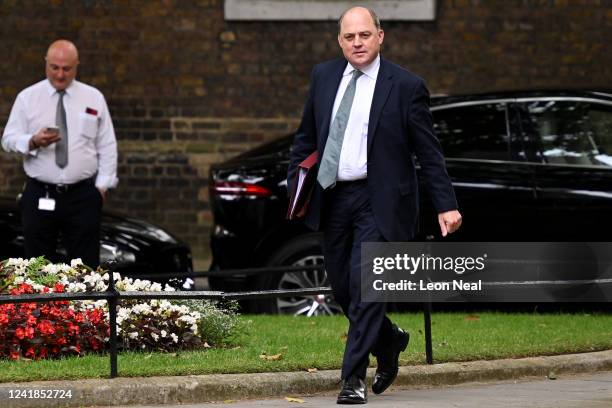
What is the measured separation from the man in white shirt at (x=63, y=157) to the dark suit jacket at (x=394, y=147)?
2971 mm

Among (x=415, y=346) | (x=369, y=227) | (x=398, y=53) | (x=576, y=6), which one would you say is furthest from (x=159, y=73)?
(x=369, y=227)

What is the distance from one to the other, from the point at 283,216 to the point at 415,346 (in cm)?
247

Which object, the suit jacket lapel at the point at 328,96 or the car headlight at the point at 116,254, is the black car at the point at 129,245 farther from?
the suit jacket lapel at the point at 328,96

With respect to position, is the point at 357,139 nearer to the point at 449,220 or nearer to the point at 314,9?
the point at 449,220

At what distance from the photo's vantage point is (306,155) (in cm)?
804

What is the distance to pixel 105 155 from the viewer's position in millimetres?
10742

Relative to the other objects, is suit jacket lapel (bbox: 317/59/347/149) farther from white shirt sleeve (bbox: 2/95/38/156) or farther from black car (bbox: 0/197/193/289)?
black car (bbox: 0/197/193/289)

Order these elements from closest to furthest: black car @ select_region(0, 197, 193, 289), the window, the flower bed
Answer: the flower bed, black car @ select_region(0, 197, 193, 289), the window

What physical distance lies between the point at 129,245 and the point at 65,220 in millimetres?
1537

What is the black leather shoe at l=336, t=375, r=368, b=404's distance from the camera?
7.77 m

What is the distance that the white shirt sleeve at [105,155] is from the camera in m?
10.7

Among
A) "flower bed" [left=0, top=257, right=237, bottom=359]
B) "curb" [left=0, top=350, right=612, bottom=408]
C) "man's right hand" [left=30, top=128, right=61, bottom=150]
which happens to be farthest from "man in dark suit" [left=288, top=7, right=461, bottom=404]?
"man's right hand" [left=30, top=128, right=61, bottom=150]

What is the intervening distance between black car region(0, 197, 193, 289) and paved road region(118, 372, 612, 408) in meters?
3.52

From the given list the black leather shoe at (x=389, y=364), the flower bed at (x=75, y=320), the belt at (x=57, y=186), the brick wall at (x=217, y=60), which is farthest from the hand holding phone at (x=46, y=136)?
the brick wall at (x=217, y=60)
